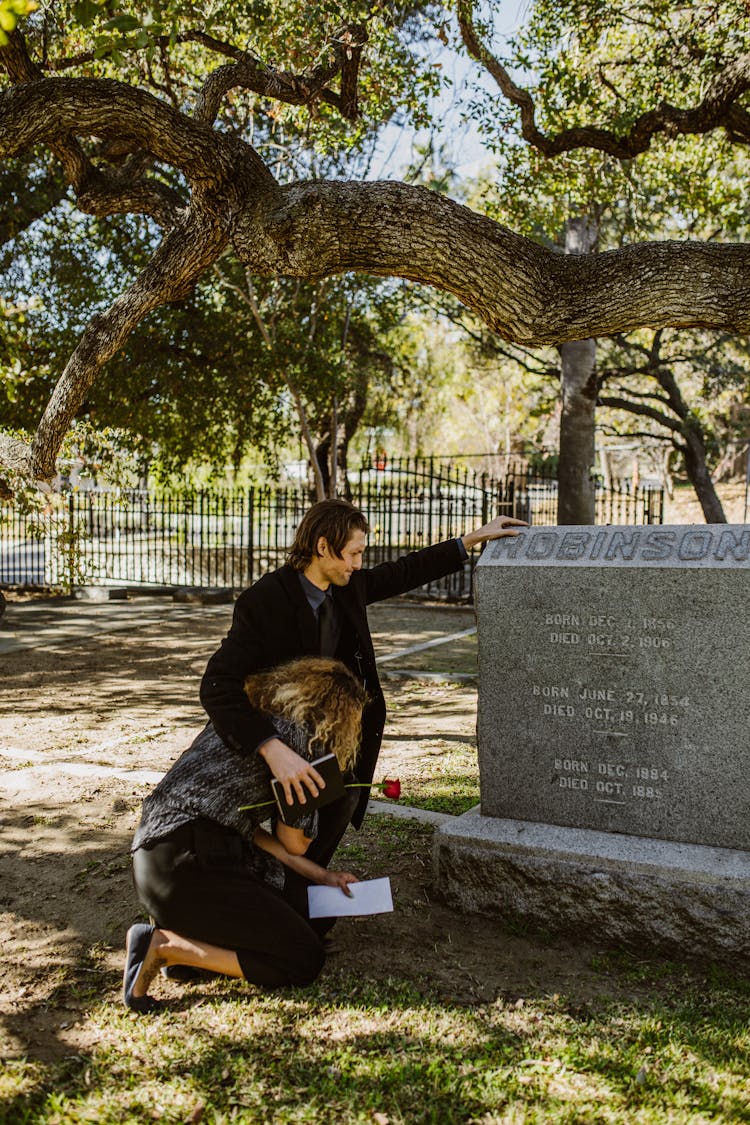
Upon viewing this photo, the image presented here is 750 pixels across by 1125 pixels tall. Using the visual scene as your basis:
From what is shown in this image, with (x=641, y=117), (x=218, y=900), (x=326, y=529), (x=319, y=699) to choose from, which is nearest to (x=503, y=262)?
(x=326, y=529)

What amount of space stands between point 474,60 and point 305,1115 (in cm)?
1162

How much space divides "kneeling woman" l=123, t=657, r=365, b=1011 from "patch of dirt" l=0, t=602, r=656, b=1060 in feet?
0.80

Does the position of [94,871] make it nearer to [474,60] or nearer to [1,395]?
[474,60]

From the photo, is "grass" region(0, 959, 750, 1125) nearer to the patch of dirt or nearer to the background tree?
the patch of dirt

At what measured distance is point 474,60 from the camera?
11414 mm

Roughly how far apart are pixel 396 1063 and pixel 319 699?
1.19 meters

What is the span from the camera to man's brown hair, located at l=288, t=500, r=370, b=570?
12.4 ft

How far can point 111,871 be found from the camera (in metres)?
4.54

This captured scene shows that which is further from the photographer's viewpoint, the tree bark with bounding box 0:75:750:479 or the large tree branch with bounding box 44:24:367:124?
the large tree branch with bounding box 44:24:367:124

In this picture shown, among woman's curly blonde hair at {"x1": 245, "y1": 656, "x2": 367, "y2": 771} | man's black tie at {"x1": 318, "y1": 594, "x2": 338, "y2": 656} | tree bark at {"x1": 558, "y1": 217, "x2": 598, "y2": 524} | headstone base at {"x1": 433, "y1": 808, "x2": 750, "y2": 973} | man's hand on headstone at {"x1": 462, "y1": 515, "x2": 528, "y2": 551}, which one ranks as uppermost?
tree bark at {"x1": 558, "y1": 217, "x2": 598, "y2": 524}

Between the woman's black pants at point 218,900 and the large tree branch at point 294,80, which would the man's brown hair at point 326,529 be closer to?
the woman's black pants at point 218,900

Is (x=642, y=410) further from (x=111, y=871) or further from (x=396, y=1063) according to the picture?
(x=396, y=1063)

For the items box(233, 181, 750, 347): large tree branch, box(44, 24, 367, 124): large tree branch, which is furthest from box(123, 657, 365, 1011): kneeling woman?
box(44, 24, 367, 124): large tree branch

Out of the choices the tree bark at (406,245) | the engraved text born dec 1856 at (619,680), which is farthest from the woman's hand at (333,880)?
the tree bark at (406,245)
